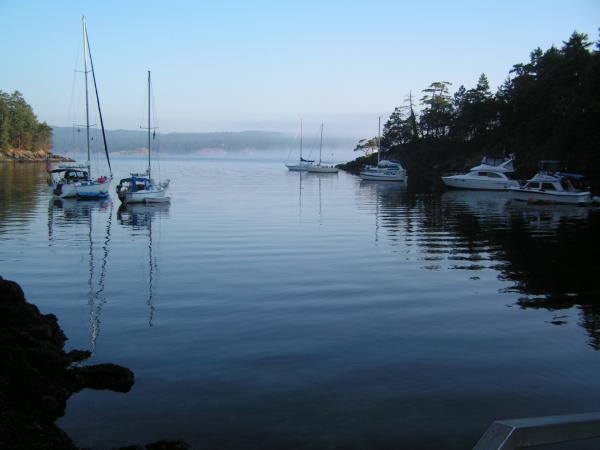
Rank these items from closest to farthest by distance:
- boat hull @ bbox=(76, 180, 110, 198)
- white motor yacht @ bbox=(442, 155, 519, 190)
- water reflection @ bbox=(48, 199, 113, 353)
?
1. water reflection @ bbox=(48, 199, 113, 353)
2. boat hull @ bbox=(76, 180, 110, 198)
3. white motor yacht @ bbox=(442, 155, 519, 190)

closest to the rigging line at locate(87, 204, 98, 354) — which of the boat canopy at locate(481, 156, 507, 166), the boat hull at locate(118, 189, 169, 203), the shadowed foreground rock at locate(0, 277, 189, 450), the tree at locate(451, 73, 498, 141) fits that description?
the shadowed foreground rock at locate(0, 277, 189, 450)

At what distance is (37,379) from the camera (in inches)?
281

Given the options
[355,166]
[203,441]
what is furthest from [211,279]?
[355,166]

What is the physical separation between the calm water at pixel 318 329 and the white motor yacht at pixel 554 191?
19.5m

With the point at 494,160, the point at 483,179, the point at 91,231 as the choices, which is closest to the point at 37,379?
the point at 91,231

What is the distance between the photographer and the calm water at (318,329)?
Answer: 7156mm

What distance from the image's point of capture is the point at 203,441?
6.57 m

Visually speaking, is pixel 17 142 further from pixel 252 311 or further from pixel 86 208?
pixel 252 311

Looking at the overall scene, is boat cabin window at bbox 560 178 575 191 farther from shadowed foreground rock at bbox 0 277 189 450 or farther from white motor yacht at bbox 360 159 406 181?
shadowed foreground rock at bbox 0 277 189 450

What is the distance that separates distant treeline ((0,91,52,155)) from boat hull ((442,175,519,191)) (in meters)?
113

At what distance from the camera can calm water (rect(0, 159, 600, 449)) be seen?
282 inches

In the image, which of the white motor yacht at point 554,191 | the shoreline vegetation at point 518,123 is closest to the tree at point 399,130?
the shoreline vegetation at point 518,123

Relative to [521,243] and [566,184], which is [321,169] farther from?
[521,243]

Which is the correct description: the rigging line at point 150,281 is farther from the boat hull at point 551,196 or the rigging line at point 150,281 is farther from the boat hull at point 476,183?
the boat hull at point 476,183
